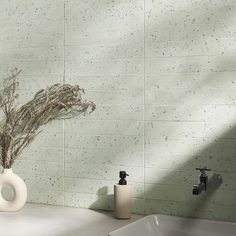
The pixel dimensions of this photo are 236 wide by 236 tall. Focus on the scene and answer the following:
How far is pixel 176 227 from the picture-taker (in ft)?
5.92

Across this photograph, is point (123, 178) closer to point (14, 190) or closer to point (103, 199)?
point (103, 199)

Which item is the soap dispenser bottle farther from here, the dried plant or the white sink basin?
the dried plant

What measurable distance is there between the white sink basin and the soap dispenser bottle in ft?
0.30

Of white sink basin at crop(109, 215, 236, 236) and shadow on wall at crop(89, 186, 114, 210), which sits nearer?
white sink basin at crop(109, 215, 236, 236)

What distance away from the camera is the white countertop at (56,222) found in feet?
5.52

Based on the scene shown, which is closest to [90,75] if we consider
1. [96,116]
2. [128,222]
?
[96,116]

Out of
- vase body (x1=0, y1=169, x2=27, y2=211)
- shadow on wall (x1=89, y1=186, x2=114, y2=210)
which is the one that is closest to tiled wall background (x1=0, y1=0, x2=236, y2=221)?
shadow on wall (x1=89, y1=186, x2=114, y2=210)

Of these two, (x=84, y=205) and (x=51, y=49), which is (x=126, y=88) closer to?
(x=51, y=49)

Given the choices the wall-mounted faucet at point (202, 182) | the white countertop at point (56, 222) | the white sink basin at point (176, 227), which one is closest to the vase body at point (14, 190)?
the white countertop at point (56, 222)

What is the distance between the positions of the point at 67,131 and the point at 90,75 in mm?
263

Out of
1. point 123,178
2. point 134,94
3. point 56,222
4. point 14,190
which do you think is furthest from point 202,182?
point 14,190

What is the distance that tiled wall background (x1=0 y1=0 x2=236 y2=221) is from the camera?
5.84 feet

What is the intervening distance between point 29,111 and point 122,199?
1.92 ft

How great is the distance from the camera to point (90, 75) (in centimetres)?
200
